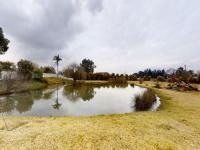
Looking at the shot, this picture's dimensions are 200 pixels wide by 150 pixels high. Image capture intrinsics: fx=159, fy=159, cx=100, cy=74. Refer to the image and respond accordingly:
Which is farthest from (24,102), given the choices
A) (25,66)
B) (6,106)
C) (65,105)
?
(25,66)

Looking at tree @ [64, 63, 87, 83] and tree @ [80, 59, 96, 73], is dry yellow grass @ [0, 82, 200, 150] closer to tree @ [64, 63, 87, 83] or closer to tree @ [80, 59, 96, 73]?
tree @ [64, 63, 87, 83]

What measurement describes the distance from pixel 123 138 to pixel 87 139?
1.44 metres

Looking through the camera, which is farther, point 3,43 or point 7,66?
point 7,66

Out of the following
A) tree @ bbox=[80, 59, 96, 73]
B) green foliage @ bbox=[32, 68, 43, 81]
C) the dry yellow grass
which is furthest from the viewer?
tree @ bbox=[80, 59, 96, 73]

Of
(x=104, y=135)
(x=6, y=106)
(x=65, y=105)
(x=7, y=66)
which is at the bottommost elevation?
(x=65, y=105)

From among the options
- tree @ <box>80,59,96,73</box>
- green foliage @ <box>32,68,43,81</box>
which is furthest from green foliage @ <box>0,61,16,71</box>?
tree @ <box>80,59,96,73</box>

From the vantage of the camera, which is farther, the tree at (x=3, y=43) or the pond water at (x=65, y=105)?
the tree at (x=3, y=43)

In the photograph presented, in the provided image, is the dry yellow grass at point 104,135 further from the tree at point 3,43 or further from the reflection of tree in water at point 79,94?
the tree at point 3,43

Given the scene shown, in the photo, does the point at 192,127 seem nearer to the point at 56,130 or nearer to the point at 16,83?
the point at 56,130

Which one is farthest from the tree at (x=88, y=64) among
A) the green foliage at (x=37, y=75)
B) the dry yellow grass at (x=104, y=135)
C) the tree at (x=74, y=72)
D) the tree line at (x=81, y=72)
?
the dry yellow grass at (x=104, y=135)

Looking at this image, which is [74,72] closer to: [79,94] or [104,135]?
Result: [79,94]

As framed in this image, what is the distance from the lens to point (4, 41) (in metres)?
28.1

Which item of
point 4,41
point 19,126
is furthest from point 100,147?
point 4,41

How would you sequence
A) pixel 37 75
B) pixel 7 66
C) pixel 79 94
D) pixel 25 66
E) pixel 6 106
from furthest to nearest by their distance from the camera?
pixel 37 75 → pixel 25 66 → pixel 7 66 → pixel 79 94 → pixel 6 106
